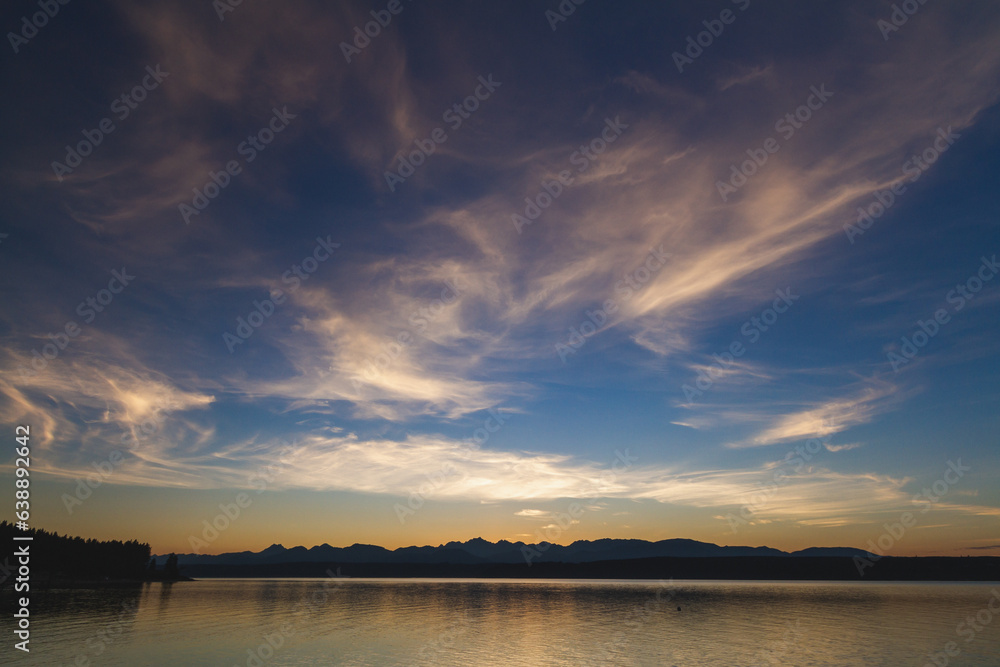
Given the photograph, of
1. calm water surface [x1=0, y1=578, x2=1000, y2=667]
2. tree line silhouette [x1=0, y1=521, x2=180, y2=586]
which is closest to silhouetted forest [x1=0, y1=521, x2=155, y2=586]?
tree line silhouette [x1=0, y1=521, x2=180, y2=586]

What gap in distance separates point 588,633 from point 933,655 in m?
36.2

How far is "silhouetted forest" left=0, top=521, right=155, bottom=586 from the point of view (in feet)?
414

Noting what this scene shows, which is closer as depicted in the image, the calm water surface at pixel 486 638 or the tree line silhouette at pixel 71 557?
the calm water surface at pixel 486 638

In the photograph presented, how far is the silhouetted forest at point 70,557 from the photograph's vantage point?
126 m

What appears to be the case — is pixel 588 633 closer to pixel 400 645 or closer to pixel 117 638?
pixel 400 645

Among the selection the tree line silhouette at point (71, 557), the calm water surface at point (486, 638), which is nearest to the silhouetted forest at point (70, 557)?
the tree line silhouette at point (71, 557)

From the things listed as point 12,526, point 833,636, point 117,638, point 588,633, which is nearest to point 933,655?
point 833,636

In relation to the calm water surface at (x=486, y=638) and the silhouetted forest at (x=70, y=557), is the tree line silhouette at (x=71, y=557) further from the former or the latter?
the calm water surface at (x=486, y=638)

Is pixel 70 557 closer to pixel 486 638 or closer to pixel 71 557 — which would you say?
pixel 71 557

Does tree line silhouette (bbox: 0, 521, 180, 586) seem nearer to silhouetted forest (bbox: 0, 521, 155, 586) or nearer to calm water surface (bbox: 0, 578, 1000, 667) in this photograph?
silhouetted forest (bbox: 0, 521, 155, 586)

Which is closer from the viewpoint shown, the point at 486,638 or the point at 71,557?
the point at 486,638

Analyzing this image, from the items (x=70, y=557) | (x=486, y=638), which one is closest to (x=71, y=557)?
(x=70, y=557)

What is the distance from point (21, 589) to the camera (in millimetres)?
108625

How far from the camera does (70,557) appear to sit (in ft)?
493
